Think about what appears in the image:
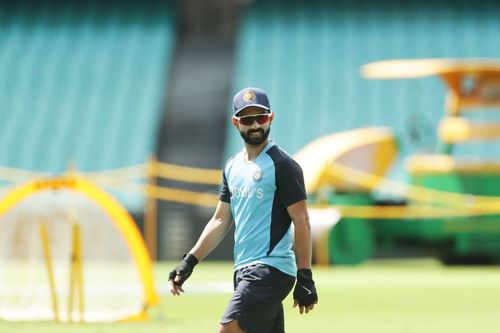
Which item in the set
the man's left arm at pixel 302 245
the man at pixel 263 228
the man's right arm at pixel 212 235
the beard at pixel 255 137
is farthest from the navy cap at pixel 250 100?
the man's right arm at pixel 212 235

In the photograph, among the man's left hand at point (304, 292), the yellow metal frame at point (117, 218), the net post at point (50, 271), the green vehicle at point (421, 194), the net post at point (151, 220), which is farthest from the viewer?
the net post at point (151, 220)

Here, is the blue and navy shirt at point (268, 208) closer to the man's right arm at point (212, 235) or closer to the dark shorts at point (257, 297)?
the dark shorts at point (257, 297)

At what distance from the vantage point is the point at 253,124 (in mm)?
5625

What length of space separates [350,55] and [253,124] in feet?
74.8

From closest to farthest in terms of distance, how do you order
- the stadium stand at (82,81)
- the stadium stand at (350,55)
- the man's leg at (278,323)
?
the man's leg at (278,323) < the stadium stand at (82,81) < the stadium stand at (350,55)

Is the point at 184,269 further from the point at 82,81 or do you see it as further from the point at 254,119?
the point at 82,81

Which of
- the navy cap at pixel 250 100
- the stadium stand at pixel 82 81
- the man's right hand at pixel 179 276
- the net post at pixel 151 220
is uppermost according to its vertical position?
the stadium stand at pixel 82 81

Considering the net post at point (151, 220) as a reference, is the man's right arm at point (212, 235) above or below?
below

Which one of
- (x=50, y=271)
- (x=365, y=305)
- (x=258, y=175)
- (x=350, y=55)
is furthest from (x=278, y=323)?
(x=350, y=55)

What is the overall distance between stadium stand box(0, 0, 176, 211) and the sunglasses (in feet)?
64.2

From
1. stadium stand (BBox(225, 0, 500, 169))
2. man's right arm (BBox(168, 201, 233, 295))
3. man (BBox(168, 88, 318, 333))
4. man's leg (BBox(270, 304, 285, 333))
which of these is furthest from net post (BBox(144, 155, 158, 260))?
man (BBox(168, 88, 318, 333))

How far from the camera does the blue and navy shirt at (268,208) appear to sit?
562cm

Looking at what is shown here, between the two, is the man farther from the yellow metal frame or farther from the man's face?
the yellow metal frame

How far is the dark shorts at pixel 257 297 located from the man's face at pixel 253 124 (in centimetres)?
57
